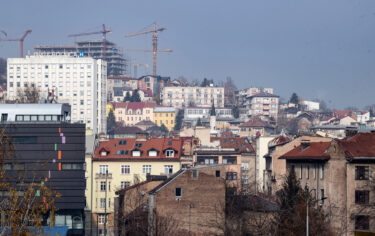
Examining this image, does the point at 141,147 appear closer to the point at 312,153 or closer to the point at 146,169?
the point at 146,169

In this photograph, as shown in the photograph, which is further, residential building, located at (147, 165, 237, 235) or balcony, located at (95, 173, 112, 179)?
balcony, located at (95, 173, 112, 179)

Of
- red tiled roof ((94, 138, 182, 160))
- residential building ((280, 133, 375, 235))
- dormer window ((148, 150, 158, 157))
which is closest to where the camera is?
residential building ((280, 133, 375, 235))

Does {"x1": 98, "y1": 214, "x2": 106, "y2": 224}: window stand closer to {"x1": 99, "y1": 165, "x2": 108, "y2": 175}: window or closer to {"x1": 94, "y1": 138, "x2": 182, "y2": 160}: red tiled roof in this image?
{"x1": 99, "y1": 165, "x2": 108, "y2": 175}: window

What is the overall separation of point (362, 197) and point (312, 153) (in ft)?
27.4

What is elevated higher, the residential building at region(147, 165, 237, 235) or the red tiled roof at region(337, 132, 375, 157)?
the red tiled roof at region(337, 132, 375, 157)

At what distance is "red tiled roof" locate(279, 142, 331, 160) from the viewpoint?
73.3 meters

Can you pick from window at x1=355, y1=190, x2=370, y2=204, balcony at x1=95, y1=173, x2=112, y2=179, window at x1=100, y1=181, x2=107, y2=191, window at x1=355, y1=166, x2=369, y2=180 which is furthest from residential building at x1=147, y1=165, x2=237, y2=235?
balcony at x1=95, y1=173, x2=112, y2=179

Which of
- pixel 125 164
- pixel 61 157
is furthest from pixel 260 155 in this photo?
pixel 61 157

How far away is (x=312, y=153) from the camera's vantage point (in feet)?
251

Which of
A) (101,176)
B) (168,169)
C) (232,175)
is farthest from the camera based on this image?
(232,175)

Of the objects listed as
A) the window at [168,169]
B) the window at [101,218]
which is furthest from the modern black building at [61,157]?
the window at [168,169]

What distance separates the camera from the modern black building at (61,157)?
270 feet

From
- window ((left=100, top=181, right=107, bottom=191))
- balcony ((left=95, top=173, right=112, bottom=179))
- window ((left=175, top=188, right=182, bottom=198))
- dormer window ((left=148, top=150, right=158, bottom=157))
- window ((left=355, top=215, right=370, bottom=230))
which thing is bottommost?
window ((left=355, top=215, right=370, bottom=230))

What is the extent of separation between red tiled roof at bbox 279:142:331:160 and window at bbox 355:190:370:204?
375cm
